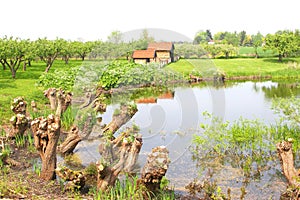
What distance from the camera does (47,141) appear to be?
26.3 ft

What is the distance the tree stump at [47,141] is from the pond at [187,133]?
6.20 ft

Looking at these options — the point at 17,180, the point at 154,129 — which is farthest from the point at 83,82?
the point at 17,180

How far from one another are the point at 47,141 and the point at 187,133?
235 inches

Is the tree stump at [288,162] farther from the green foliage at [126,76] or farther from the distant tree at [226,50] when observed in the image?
the distant tree at [226,50]

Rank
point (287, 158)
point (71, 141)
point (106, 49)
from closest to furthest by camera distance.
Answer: point (287, 158) → point (71, 141) → point (106, 49)

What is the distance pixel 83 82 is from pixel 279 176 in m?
8.55

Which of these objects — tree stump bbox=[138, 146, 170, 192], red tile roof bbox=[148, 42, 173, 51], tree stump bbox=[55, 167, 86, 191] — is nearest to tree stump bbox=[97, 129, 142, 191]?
tree stump bbox=[55, 167, 86, 191]


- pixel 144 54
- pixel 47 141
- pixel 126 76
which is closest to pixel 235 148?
pixel 144 54

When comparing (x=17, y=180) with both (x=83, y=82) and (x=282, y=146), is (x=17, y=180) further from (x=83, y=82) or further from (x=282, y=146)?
(x=83, y=82)

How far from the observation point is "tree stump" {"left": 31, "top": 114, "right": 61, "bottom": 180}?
7.79 meters

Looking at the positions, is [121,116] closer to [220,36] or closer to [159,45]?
[159,45]

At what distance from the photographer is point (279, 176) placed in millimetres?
8773

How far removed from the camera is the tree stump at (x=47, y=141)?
7.79 meters

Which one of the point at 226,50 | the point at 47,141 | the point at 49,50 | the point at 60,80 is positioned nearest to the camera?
the point at 47,141
